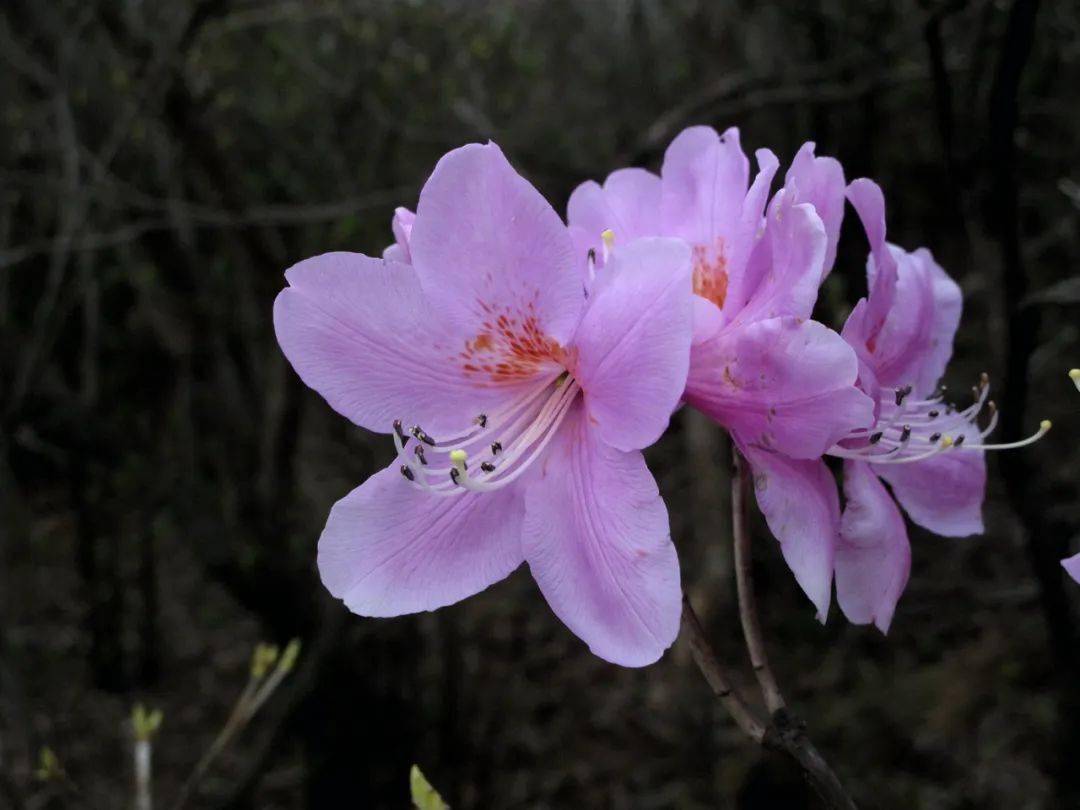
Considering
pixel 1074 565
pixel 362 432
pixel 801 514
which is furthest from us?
pixel 362 432

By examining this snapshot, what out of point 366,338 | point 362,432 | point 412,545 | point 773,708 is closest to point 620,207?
point 366,338

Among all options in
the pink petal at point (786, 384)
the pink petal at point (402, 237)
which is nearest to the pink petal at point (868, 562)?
the pink petal at point (786, 384)

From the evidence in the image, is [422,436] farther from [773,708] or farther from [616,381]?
[773,708]

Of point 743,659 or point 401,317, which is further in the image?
point 743,659

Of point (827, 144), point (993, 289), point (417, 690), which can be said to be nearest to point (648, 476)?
point (993, 289)

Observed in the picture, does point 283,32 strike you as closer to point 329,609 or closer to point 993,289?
point 329,609

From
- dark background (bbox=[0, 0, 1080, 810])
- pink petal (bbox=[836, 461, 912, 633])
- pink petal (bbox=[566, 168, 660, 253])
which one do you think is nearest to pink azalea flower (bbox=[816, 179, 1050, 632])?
pink petal (bbox=[836, 461, 912, 633])
